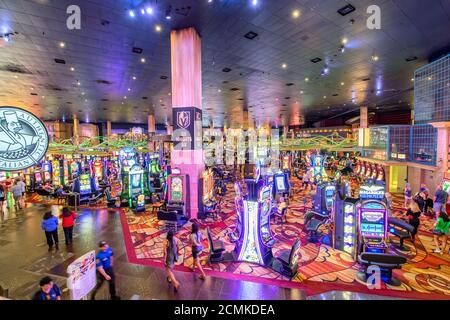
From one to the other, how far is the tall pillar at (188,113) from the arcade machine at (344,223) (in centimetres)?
455

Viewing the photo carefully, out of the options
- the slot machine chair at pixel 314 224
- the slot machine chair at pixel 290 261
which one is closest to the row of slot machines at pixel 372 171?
the slot machine chair at pixel 314 224

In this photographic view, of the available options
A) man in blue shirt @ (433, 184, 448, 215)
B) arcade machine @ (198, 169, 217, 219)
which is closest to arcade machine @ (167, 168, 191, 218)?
arcade machine @ (198, 169, 217, 219)

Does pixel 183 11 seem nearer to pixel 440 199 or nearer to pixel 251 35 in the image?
pixel 251 35

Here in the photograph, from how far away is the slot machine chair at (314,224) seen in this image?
22.2ft

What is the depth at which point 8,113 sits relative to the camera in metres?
2.82

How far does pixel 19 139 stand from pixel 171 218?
16.5 ft

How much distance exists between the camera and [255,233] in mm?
5203

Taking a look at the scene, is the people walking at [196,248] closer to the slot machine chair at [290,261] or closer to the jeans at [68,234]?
the slot machine chair at [290,261]

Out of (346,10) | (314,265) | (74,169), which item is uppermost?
(346,10)

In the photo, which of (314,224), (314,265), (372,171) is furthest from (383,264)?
(372,171)

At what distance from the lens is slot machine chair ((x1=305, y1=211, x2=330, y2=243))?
6.76 m

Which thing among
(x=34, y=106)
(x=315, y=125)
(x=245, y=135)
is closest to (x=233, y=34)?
(x=34, y=106)
